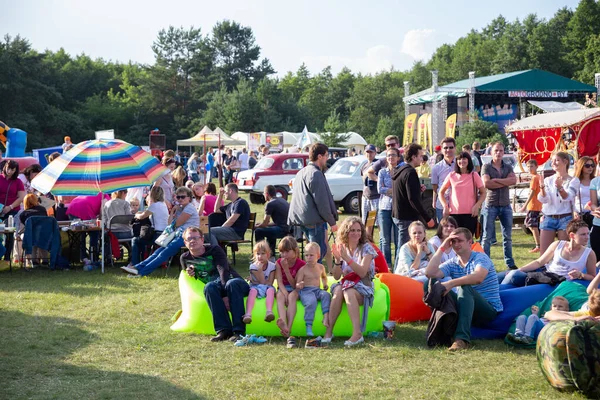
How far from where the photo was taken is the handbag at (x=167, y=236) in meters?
10.5

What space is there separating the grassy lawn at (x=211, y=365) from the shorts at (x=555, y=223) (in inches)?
117

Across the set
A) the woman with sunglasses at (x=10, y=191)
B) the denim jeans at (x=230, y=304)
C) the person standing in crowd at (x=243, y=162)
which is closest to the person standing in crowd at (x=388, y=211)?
the denim jeans at (x=230, y=304)

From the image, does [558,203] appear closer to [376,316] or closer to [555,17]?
[376,316]

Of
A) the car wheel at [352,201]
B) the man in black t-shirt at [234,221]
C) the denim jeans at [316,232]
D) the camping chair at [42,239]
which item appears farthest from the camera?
the car wheel at [352,201]

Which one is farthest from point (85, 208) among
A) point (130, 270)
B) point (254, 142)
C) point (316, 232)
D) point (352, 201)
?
point (254, 142)

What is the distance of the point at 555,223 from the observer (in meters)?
9.40

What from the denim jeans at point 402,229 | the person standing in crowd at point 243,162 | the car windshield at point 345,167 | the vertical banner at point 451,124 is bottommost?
the denim jeans at point 402,229

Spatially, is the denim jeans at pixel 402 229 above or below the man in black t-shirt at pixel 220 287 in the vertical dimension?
above

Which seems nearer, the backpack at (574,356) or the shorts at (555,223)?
the backpack at (574,356)

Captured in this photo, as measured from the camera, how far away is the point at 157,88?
71.6 meters

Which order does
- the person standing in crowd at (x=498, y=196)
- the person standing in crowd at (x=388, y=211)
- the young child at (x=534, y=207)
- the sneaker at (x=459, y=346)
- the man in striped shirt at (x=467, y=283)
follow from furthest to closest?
the young child at (x=534, y=207), the person standing in crowd at (x=498, y=196), the person standing in crowd at (x=388, y=211), the man in striped shirt at (x=467, y=283), the sneaker at (x=459, y=346)

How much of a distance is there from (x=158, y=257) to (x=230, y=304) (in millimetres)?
3661

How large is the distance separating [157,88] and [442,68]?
35.0 m

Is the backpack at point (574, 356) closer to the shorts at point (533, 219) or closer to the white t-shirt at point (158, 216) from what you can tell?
the white t-shirt at point (158, 216)
